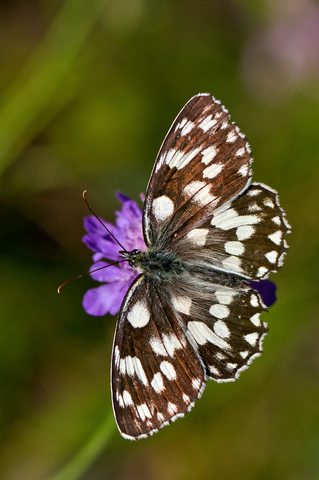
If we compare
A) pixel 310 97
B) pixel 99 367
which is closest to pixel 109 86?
pixel 310 97

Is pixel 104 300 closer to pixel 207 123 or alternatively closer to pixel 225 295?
pixel 225 295

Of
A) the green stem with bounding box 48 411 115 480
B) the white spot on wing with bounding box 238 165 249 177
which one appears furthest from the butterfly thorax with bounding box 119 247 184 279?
the green stem with bounding box 48 411 115 480

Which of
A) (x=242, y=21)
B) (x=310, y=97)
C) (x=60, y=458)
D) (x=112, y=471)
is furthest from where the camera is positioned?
(x=242, y=21)

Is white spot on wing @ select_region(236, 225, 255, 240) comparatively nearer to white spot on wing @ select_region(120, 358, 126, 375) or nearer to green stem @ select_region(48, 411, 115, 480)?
white spot on wing @ select_region(120, 358, 126, 375)

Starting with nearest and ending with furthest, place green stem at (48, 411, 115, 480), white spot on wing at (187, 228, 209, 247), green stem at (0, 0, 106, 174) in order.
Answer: green stem at (48, 411, 115, 480), white spot on wing at (187, 228, 209, 247), green stem at (0, 0, 106, 174)

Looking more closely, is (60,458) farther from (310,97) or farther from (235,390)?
(310,97)

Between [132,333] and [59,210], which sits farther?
[59,210]

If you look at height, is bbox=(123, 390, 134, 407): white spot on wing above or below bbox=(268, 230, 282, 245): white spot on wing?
below
